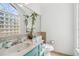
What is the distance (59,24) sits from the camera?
1.50 meters

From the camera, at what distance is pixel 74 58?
143 cm

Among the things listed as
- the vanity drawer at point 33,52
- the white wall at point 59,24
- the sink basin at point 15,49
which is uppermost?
the white wall at point 59,24

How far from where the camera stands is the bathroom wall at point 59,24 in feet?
4.83

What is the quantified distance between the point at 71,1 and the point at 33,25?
592mm

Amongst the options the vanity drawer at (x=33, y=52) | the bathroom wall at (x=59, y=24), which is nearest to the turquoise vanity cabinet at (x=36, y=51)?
the vanity drawer at (x=33, y=52)

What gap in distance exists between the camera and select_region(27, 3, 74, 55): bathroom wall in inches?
58.0

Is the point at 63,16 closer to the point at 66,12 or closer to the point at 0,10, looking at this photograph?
the point at 66,12

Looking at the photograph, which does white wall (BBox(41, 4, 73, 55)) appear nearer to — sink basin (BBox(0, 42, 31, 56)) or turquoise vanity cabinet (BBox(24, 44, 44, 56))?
turquoise vanity cabinet (BBox(24, 44, 44, 56))

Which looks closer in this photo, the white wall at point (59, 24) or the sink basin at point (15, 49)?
the sink basin at point (15, 49)

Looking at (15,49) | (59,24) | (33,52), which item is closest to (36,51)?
(33,52)

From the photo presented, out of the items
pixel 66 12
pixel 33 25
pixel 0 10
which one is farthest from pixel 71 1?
pixel 0 10

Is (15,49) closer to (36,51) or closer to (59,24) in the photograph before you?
(36,51)

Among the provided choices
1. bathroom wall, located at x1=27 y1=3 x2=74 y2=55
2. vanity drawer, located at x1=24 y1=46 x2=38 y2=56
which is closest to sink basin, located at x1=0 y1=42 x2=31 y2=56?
vanity drawer, located at x1=24 y1=46 x2=38 y2=56

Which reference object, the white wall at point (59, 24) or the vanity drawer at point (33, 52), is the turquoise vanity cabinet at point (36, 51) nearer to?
the vanity drawer at point (33, 52)
